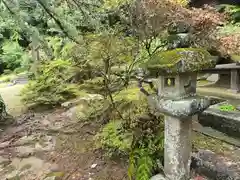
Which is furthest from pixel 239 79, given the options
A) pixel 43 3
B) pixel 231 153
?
pixel 43 3

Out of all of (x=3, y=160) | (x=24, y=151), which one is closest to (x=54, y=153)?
(x=24, y=151)

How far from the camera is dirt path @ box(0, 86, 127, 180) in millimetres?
3328

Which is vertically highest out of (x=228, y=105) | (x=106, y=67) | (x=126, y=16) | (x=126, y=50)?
(x=126, y=16)

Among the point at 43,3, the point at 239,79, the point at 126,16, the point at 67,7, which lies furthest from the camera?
the point at 239,79

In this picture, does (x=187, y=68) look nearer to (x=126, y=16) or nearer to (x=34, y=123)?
(x=126, y=16)

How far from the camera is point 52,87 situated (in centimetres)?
673

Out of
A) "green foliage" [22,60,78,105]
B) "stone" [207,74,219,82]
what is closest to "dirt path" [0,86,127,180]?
"green foliage" [22,60,78,105]

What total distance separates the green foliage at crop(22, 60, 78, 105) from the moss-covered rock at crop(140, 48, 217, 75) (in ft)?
14.5

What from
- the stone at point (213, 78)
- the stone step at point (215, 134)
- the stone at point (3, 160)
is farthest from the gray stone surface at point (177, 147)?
the stone at point (213, 78)

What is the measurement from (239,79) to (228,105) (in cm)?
170

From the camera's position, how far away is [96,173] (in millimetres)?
3279

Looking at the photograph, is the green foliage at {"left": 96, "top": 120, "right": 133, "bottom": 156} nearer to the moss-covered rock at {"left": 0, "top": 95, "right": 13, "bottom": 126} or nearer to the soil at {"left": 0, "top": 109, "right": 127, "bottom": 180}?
the soil at {"left": 0, "top": 109, "right": 127, "bottom": 180}

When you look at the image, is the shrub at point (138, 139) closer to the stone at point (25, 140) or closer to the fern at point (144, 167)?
the fern at point (144, 167)

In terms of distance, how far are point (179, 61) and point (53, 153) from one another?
2.85 metres
